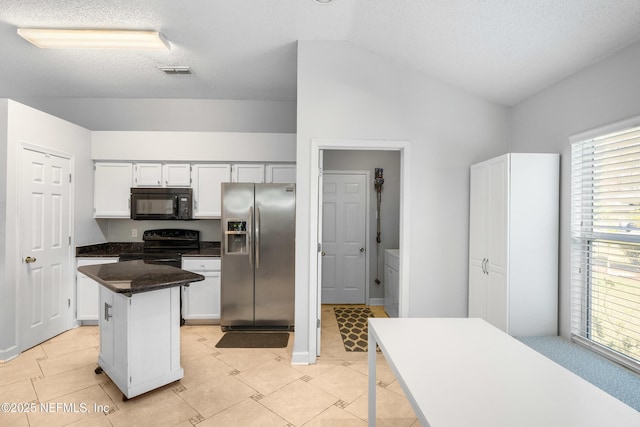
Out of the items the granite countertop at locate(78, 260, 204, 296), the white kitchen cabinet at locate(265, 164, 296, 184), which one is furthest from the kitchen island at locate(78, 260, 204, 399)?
the white kitchen cabinet at locate(265, 164, 296, 184)

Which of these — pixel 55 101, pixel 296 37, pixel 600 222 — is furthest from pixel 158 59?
pixel 600 222

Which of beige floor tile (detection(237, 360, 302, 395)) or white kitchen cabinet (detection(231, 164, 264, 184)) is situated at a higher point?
white kitchen cabinet (detection(231, 164, 264, 184))

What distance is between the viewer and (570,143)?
2428 mm

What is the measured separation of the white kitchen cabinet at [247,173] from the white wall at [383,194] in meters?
1.08

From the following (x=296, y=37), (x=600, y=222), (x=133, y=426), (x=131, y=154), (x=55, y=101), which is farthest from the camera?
(x=55, y=101)

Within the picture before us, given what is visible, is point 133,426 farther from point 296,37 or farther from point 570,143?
point 570,143

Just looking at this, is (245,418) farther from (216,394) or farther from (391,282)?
(391,282)

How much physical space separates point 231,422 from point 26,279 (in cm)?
261

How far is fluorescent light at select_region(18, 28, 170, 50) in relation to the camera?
2.62 m

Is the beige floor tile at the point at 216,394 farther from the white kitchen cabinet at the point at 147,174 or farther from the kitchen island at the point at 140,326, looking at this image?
the white kitchen cabinet at the point at 147,174

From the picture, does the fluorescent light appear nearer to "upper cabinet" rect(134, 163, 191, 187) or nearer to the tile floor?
"upper cabinet" rect(134, 163, 191, 187)

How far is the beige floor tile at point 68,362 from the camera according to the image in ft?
8.87

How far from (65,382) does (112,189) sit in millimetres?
2331

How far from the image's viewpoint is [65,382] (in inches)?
98.6
